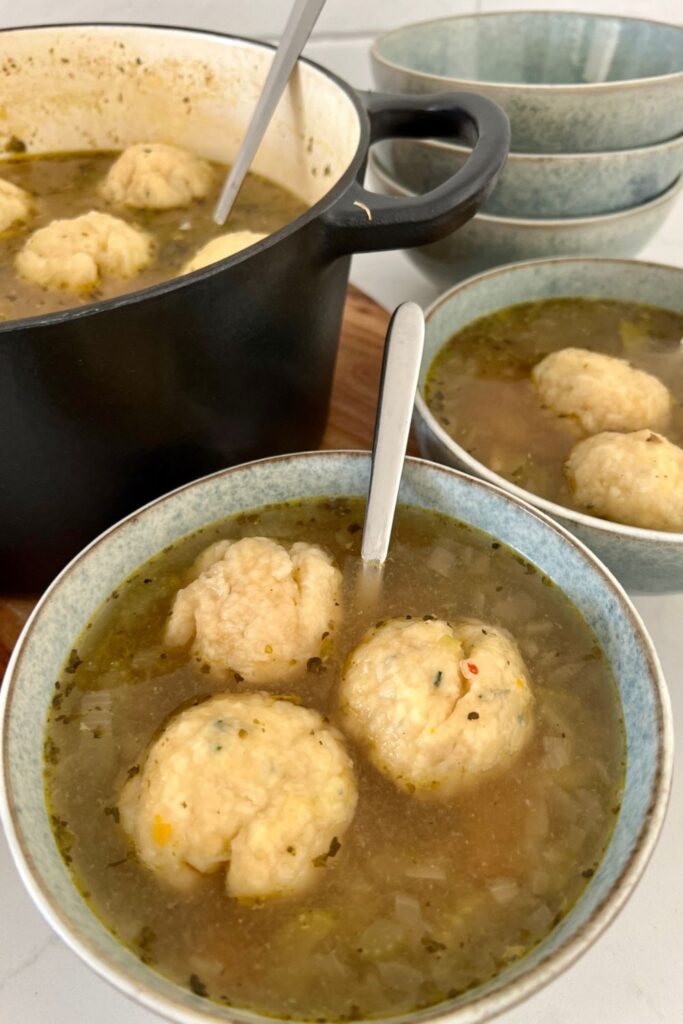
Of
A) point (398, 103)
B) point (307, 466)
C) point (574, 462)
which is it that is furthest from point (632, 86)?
point (307, 466)

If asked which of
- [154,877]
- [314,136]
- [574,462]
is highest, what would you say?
[314,136]

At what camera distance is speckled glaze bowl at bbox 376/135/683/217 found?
126 centimetres

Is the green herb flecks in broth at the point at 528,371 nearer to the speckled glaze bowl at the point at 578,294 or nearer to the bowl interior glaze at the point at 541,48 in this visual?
the speckled glaze bowl at the point at 578,294

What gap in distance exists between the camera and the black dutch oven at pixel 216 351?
78cm

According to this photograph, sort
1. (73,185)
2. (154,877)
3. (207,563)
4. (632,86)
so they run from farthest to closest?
(73,185)
(632,86)
(207,563)
(154,877)

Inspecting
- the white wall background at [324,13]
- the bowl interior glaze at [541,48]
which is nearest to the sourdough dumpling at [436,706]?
the bowl interior glaze at [541,48]

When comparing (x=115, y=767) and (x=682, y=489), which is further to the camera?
(x=682, y=489)

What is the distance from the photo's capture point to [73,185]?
4.55ft

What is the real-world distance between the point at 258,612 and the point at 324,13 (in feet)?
4.62

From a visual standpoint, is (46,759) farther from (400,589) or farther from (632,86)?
(632,86)

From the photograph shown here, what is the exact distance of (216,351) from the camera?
86cm

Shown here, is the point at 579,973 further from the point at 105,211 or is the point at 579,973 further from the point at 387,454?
the point at 105,211

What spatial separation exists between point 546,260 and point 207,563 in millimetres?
749

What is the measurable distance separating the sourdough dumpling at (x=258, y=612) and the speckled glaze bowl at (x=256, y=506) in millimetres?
74
